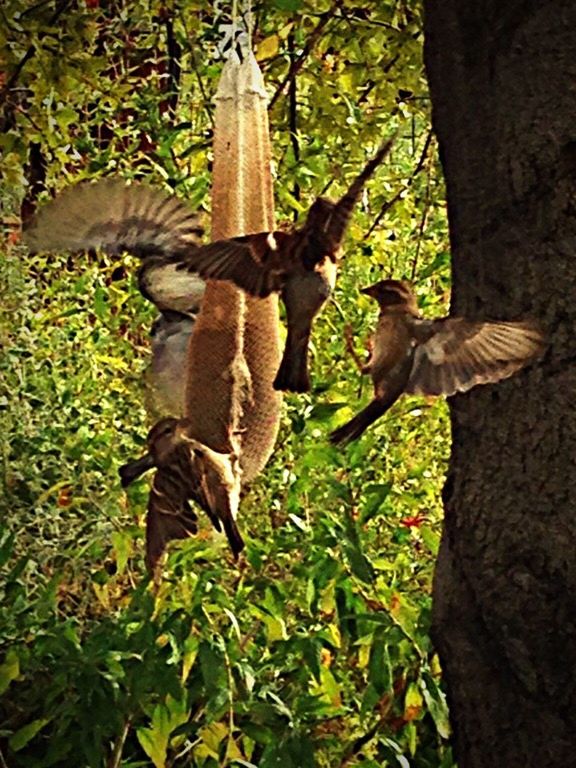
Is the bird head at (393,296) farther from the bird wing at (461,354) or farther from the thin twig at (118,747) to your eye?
the thin twig at (118,747)

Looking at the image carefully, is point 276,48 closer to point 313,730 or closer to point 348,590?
point 348,590

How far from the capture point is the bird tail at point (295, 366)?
717 millimetres

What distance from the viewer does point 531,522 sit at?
1.09m

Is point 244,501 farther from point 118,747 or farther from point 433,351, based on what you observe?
point 433,351

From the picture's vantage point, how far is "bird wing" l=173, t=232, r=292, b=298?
71 cm

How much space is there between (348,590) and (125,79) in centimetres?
69

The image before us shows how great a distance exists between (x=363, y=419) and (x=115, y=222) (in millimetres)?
186

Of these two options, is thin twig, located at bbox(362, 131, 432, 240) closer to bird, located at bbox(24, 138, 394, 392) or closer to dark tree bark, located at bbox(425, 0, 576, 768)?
dark tree bark, located at bbox(425, 0, 576, 768)

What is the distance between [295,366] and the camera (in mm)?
721

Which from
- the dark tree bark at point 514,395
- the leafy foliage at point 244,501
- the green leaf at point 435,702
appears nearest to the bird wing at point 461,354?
the dark tree bark at point 514,395

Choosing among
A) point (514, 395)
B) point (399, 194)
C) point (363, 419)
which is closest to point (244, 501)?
point (399, 194)

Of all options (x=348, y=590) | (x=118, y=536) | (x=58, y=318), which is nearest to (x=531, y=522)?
(x=348, y=590)

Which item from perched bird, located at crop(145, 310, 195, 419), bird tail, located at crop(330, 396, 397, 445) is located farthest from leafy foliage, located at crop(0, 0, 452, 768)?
bird tail, located at crop(330, 396, 397, 445)

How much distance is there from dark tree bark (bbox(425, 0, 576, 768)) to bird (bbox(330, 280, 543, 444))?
0.31 metres
